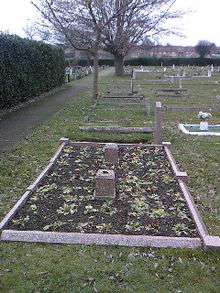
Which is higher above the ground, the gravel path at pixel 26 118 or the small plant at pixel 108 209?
the small plant at pixel 108 209

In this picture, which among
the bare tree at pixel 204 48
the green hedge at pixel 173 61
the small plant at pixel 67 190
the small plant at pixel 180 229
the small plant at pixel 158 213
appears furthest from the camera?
the bare tree at pixel 204 48

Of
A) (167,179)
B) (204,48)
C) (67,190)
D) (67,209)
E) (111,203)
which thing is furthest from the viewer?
(204,48)

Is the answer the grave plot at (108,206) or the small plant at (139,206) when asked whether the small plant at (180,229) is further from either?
the small plant at (139,206)

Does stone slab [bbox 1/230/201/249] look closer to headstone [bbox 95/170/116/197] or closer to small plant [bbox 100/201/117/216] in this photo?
small plant [bbox 100/201/117/216]

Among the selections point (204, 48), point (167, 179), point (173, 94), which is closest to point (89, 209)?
point (167, 179)

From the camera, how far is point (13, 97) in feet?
58.0

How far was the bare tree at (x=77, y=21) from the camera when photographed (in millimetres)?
18586

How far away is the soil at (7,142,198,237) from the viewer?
6.05 metres

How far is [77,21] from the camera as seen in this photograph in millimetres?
20734

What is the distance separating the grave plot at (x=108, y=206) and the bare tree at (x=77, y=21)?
33.9 ft

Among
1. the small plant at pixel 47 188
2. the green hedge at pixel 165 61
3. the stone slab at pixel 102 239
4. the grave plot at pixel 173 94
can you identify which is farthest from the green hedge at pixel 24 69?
the green hedge at pixel 165 61

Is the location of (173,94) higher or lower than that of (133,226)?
lower

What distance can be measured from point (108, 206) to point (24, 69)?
13782 mm

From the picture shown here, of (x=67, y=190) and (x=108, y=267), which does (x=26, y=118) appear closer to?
(x=67, y=190)
